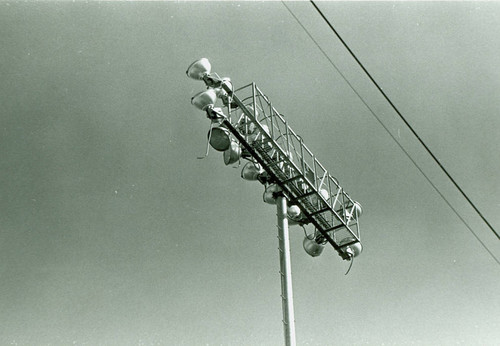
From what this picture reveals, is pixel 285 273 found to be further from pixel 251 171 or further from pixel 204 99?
pixel 204 99

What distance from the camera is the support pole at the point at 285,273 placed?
47.0 feet

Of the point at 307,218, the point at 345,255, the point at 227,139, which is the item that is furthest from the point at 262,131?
the point at 345,255

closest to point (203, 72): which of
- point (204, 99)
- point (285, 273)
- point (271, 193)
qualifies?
point (204, 99)

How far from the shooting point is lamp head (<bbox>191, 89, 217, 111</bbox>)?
1448 centimetres

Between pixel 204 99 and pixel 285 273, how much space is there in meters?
3.19

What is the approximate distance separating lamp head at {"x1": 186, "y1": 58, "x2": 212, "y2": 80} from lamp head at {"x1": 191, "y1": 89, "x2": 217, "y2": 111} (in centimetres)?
37

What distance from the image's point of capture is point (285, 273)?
586 inches

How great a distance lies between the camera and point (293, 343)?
14.2m

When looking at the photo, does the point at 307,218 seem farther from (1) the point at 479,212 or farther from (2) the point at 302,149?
(1) the point at 479,212

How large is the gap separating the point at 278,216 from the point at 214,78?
8.95 ft

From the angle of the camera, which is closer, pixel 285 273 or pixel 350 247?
pixel 285 273

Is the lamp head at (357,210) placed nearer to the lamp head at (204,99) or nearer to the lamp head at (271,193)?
the lamp head at (271,193)

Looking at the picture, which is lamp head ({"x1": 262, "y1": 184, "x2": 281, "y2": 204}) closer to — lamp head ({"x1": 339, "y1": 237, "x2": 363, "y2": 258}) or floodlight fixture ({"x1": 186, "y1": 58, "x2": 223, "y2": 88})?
lamp head ({"x1": 339, "y1": 237, "x2": 363, "y2": 258})

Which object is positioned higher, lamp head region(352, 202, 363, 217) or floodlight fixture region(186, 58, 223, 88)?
floodlight fixture region(186, 58, 223, 88)
